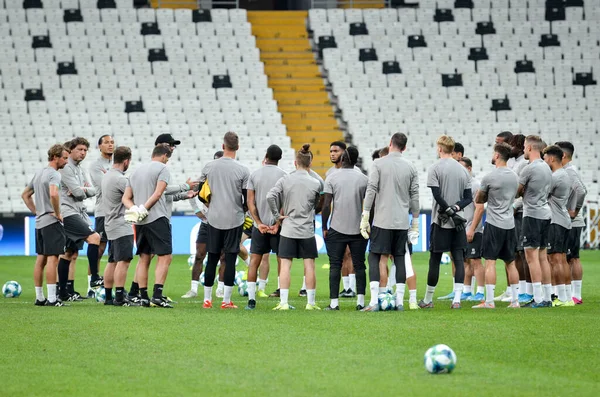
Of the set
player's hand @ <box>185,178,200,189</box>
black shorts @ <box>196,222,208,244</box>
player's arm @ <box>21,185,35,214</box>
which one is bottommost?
black shorts @ <box>196,222,208,244</box>

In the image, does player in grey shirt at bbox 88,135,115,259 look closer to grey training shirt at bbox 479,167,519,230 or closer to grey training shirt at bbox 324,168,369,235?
grey training shirt at bbox 324,168,369,235

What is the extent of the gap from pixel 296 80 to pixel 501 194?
2572 cm

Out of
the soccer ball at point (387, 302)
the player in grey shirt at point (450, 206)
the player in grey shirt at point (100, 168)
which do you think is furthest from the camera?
the player in grey shirt at point (100, 168)

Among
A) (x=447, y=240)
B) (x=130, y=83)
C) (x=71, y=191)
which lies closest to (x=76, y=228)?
(x=71, y=191)

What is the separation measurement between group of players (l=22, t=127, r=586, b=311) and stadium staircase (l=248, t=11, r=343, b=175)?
20045 millimetres

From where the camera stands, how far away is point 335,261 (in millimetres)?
14383

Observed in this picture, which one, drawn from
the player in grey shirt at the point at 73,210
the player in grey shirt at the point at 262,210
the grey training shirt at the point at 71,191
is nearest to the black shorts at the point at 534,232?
the player in grey shirt at the point at 262,210

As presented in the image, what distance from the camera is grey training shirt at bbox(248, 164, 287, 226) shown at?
14.8m

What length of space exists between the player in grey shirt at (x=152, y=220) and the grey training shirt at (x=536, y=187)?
16.1 ft

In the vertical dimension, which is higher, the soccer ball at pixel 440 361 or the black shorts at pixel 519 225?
the black shorts at pixel 519 225

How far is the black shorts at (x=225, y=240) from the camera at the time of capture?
14.6m

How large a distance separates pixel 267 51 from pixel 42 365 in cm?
3211

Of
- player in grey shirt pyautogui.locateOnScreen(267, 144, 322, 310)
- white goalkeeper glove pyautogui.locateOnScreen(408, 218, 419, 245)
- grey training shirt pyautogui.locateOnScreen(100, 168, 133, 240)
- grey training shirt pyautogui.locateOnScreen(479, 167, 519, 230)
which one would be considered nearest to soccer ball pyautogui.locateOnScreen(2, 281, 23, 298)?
grey training shirt pyautogui.locateOnScreen(100, 168, 133, 240)

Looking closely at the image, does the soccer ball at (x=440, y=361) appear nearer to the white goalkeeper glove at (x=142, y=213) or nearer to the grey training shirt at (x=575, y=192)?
the white goalkeeper glove at (x=142, y=213)
